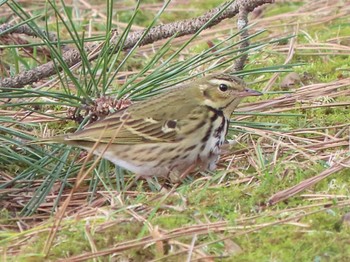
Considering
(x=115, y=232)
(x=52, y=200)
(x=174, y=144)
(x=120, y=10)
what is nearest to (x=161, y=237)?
(x=115, y=232)

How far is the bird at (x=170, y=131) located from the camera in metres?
4.16

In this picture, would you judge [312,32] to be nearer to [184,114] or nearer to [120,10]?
[120,10]

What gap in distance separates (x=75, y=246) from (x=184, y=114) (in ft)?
3.36

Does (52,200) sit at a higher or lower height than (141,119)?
lower

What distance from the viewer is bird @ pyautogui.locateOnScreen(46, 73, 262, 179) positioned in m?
4.16

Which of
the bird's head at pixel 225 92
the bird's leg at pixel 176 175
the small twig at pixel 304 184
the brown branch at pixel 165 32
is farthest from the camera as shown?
the brown branch at pixel 165 32

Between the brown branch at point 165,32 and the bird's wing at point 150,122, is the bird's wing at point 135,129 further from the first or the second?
the brown branch at point 165,32

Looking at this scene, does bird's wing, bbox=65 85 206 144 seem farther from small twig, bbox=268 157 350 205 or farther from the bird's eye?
small twig, bbox=268 157 350 205

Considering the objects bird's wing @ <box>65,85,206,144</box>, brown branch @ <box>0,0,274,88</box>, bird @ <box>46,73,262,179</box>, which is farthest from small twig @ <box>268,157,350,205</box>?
brown branch @ <box>0,0,274,88</box>

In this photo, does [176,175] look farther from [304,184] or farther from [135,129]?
[304,184]

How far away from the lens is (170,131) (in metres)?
4.21

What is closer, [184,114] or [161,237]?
[161,237]

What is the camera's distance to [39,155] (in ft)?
15.0

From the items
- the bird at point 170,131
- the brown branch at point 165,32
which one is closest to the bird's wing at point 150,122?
the bird at point 170,131
